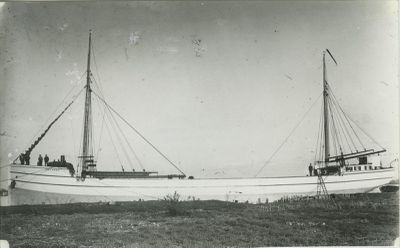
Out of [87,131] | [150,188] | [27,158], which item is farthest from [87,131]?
[150,188]

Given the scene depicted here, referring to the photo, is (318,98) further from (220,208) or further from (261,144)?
(220,208)

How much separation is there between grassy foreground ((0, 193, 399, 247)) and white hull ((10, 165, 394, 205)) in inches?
8.6

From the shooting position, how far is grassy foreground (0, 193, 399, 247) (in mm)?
8242

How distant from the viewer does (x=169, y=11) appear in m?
8.86

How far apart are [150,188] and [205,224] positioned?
169 cm

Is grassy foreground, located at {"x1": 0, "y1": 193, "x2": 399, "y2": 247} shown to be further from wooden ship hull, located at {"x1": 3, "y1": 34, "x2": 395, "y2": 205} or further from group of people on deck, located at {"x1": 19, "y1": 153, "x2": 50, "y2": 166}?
group of people on deck, located at {"x1": 19, "y1": 153, "x2": 50, "y2": 166}

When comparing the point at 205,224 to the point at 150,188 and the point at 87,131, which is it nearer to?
the point at 150,188

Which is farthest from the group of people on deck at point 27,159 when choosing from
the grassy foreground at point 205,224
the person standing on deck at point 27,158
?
the grassy foreground at point 205,224

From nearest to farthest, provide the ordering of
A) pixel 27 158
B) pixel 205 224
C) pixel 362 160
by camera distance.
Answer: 1. pixel 205 224
2. pixel 27 158
3. pixel 362 160

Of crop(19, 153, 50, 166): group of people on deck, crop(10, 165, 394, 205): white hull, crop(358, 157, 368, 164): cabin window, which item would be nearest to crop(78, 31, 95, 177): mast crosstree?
crop(10, 165, 394, 205): white hull

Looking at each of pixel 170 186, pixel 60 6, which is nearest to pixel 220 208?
pixel 170 186

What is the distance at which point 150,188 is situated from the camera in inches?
376

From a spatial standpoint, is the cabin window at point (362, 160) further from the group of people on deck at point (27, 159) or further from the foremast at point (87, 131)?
the group of people on deck at point (27, 159)

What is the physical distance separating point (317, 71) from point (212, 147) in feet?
→ 9.73
